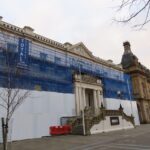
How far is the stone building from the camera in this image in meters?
56.8

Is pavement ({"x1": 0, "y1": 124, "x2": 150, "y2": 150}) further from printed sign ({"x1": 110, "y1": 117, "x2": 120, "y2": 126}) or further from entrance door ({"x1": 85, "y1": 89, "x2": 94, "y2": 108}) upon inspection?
entrance door ({"x1": 85, "y1": 89, "x2": 94, "y2": 108})

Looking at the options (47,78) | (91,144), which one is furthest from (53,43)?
(91,144)

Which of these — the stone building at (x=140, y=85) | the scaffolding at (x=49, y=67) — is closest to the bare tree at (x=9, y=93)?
the scaffolding at (x=49, y=67)

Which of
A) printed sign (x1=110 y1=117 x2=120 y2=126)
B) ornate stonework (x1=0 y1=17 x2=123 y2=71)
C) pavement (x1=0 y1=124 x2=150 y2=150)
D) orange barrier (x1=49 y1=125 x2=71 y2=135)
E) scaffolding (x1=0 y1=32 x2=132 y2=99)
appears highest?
ornate stonework (x1=0 y1=17 x2=123 y2=71)

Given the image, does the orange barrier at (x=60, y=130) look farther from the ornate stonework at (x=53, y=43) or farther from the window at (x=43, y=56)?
the ornate stonework at (x=53, y=43)

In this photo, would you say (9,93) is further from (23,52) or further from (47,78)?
(47,78)

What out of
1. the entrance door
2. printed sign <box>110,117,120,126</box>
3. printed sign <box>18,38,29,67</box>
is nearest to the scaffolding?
printed sign <box>18,38,29,67</box>

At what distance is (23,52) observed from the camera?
2898 cm

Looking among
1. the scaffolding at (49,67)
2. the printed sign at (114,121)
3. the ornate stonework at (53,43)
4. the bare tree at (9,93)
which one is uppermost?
the ornate stonework at (53,43)

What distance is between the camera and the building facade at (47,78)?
26223 millimetres

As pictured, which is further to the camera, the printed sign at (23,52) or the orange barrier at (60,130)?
the orange barrier at (60,130)

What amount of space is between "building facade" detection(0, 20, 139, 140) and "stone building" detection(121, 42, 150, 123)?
14.2 m

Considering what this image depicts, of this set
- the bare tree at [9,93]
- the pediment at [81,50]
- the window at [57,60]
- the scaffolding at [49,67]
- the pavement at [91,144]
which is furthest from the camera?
the pediment at [81,50]

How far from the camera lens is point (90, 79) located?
133 feet
